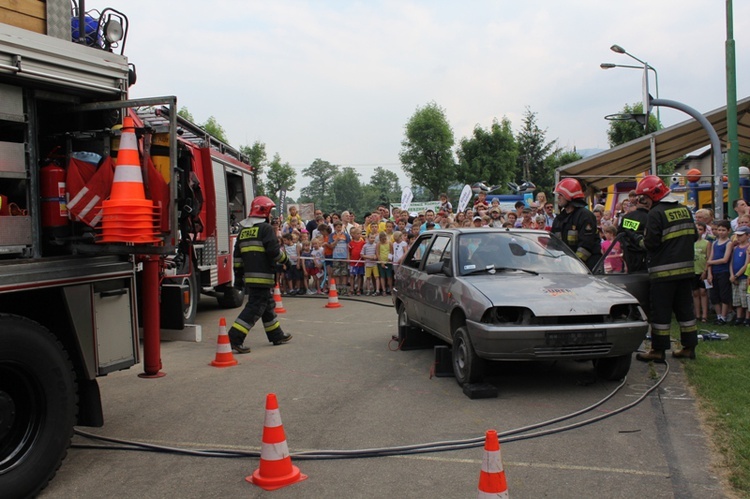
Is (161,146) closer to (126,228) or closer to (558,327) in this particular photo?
(126,228)

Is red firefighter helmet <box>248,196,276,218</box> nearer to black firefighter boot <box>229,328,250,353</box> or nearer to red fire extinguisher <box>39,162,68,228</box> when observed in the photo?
black firefighter boot <box>229,328,250,353</box>

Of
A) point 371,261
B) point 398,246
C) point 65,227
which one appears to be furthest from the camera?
point 371,261

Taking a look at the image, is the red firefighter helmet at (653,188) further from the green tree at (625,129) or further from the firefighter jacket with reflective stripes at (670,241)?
the green tree at (625,129)

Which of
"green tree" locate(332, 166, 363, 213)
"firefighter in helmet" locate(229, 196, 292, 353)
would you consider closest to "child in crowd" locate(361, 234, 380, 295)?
"firefighter in helmet" locate(229, 196, 292, 353)

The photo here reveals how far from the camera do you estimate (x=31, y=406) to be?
4.01 metres

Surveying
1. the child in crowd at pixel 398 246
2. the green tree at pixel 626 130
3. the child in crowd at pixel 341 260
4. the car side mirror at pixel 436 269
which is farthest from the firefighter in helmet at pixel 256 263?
the green tree at pixel 626 130

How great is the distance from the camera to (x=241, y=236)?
874 cm

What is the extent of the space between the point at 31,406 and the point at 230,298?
9358mm

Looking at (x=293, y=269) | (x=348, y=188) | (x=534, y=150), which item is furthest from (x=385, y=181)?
(x=293, y=269)

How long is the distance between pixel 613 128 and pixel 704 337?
143ft

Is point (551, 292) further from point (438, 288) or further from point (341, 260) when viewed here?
point (341, 260)

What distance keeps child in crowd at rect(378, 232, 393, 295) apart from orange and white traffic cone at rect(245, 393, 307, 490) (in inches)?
437

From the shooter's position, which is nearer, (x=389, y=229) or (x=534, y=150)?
(x=389, y=229)

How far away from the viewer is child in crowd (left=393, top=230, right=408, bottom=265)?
49.9 ft
